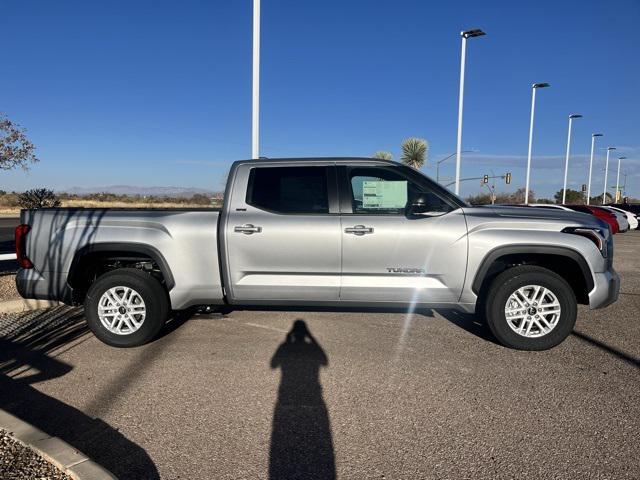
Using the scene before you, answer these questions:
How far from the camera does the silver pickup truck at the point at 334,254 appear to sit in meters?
4.73

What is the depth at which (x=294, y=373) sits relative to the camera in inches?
167

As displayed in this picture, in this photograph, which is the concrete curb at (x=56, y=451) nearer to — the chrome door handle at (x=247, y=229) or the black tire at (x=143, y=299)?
the black tire at (x=143, y=299)

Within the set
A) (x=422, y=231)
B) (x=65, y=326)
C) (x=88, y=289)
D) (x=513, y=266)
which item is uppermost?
(x=422, y=231)

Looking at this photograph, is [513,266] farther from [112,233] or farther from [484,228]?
[112,233]

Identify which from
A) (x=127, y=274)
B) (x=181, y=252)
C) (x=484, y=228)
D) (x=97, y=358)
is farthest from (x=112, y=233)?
(x=484, y=228)

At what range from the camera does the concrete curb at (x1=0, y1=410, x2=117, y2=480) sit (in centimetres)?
250

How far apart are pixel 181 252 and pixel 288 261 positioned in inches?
42.9

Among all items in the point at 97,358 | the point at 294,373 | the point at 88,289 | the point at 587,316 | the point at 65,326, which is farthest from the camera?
the point at 587,316

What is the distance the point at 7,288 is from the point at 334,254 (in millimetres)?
5214

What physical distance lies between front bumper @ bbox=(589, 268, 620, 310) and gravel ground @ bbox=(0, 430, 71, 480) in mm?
4643

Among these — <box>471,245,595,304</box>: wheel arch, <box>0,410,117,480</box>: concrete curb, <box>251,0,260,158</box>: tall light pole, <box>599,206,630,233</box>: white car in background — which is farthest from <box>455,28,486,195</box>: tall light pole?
<box>0,410,117,480</box>: concrete curb

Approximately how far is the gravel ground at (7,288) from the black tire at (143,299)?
224 cm

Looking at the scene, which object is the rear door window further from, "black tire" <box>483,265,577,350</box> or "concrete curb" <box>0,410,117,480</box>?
"concrete curb" <box>0,410,117,480</box>

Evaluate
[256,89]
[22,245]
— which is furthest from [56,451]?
[256,89]
